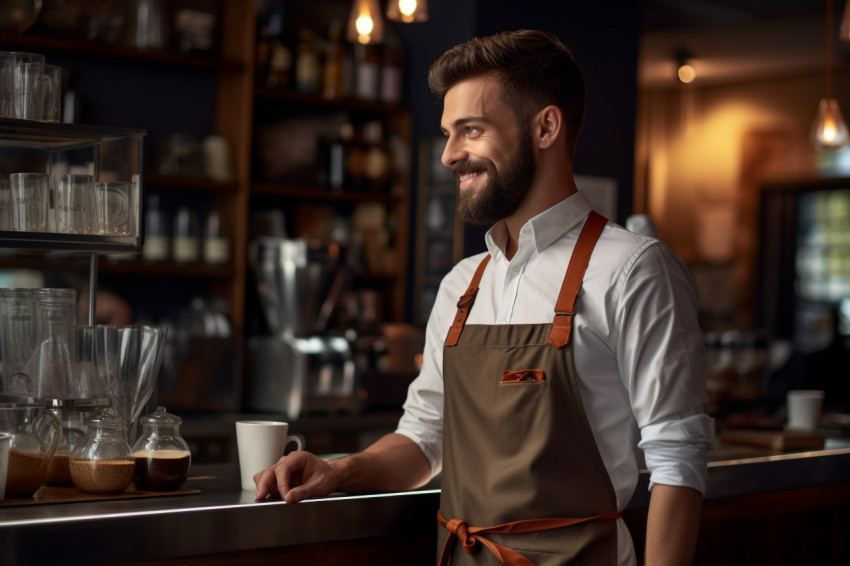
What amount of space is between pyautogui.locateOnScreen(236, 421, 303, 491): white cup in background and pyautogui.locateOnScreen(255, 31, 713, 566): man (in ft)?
0.24

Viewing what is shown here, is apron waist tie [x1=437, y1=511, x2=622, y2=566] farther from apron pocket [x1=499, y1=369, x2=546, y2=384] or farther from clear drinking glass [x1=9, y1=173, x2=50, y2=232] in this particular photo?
clear drinking glass [x1=9, y1=173, x2=50, y2=232]

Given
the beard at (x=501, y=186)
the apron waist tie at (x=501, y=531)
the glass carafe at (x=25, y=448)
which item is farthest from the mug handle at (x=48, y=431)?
the beard at (x=501, y=186)

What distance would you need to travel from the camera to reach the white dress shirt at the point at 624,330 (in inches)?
58.2

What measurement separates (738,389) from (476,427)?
343cm

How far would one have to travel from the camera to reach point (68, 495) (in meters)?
1.64

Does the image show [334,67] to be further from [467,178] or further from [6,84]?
[467,178]

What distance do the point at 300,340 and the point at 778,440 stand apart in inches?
78.5

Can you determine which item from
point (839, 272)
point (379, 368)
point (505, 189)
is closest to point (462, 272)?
point (505, 189)

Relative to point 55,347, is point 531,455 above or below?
below

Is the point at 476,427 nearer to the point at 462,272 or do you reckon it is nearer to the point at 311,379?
the point at 462,272

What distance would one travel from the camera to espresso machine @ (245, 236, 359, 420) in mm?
3982

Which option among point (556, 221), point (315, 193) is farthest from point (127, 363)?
point (315, 193)

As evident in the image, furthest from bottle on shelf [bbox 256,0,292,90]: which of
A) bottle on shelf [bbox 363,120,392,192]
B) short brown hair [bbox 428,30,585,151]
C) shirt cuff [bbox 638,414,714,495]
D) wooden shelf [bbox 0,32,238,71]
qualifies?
shirt cuff [bbox 638,414,714,495]

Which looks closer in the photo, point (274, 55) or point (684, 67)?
point (274, 55)
